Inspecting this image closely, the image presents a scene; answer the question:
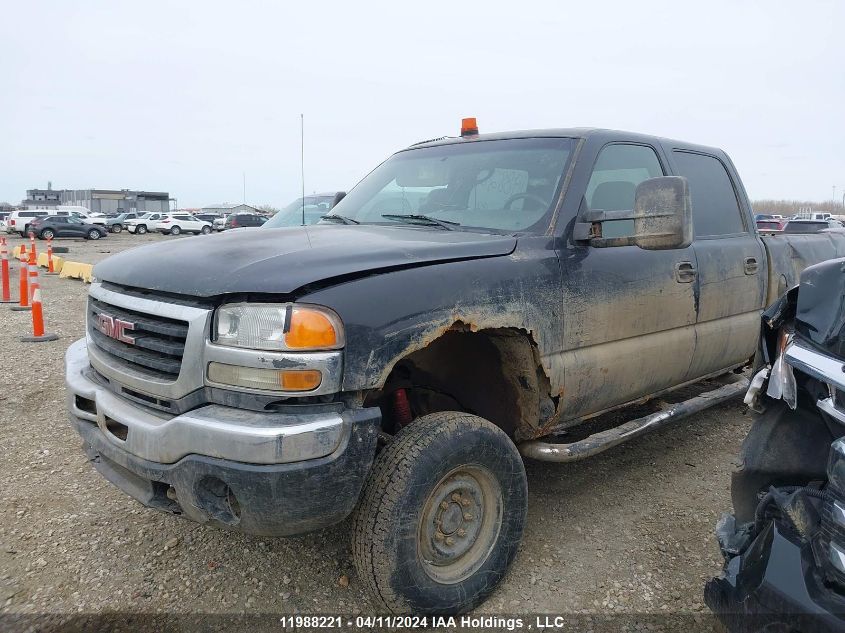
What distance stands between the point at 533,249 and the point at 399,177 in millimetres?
1297

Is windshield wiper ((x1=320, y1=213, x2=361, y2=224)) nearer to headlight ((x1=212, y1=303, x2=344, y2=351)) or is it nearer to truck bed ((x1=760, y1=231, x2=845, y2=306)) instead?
headlight ((x1=212, y1=303, x2=344, y2=351))

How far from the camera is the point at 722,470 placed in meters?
3.91

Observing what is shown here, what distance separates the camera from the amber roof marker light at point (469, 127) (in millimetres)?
3909

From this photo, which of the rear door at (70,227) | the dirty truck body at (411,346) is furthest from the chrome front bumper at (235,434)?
the rear door at (70,227)

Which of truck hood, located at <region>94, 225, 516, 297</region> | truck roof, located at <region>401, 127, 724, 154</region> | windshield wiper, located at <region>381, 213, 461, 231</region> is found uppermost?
truck roof, located at <region>401, 127, 724, 154</region>

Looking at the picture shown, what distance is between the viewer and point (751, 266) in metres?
4.14

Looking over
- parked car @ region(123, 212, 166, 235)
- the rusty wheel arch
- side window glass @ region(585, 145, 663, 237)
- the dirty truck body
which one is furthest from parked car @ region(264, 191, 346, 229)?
parked car @ region(123, 212, 166, 235)

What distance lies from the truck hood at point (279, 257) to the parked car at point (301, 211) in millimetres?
5832

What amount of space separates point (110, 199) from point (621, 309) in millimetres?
84230

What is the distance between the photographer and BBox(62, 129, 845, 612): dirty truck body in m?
2.10

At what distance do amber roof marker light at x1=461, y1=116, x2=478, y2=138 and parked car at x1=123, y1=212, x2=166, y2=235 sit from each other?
43.0m

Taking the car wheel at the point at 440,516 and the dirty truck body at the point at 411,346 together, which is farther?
the car wheel at the point at 440,516

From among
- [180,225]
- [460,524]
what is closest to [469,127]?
[460,524]

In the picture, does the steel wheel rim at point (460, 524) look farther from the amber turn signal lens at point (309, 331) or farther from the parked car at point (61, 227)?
the parked car at point (61, 227)
